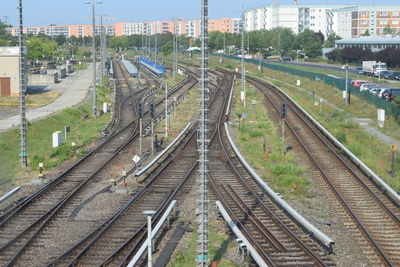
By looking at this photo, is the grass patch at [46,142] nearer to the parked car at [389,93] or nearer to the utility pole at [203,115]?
the utility pole at [203,115]

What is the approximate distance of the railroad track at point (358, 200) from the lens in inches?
541

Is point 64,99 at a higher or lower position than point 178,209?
higher

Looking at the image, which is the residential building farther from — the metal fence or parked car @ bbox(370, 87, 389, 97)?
parked car @ bbox(370, 87, 389, 97)

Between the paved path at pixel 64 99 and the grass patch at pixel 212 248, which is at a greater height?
the paved path at pixel 64 99

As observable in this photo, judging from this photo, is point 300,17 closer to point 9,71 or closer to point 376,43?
point 376,43

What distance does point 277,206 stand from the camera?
17.2m

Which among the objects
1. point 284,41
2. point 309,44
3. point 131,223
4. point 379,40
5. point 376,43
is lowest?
point 131,223

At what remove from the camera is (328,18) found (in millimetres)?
145000

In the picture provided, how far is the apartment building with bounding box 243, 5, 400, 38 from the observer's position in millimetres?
126562

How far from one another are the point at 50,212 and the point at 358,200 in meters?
8.53

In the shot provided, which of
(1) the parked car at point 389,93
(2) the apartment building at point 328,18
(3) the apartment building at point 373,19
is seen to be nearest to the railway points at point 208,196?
(1) the parked car at point 389,93

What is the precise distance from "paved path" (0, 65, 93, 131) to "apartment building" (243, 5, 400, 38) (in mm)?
72548

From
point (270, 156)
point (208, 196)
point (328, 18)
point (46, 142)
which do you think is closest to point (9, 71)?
point (46, 142)

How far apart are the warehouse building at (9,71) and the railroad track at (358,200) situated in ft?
89.2
